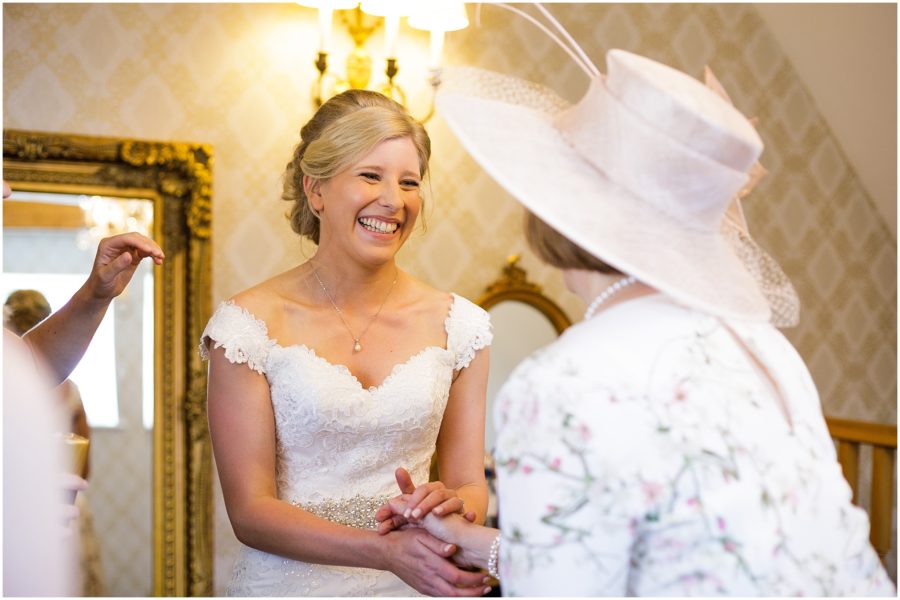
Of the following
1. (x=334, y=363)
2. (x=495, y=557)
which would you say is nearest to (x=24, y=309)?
(x=334, y=363)

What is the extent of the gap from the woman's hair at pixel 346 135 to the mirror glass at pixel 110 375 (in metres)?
1.26

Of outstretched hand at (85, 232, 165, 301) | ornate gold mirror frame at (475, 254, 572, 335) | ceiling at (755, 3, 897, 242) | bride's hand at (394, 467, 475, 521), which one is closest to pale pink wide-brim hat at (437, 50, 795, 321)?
bride's hand at (394, 467, 475, 521)

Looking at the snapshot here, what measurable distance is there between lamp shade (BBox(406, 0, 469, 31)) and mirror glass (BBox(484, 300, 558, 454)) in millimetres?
978

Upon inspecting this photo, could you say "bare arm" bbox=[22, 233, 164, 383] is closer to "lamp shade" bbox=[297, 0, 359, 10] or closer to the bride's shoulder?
the bride's shoulder

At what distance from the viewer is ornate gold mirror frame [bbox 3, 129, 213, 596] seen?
320 centimetres

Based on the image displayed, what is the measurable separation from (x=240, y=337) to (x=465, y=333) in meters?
0.48

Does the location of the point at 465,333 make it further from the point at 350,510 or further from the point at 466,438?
the point at 350,510

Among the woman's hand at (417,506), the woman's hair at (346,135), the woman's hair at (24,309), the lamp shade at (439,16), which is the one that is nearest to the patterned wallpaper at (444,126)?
the lamp shade at (439,16)

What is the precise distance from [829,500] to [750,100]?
311 centimetres

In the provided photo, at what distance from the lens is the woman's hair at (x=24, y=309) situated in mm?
2992

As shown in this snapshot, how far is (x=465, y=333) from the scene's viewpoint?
7.04ft

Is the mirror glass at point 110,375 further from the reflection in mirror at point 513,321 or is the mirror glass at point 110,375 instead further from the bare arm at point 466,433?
the bare arm at point 466,433

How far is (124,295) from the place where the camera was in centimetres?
319

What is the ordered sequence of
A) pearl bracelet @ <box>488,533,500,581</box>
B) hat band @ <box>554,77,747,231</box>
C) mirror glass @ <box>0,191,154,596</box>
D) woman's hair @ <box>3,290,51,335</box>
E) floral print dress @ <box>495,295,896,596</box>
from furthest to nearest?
mirror glass @ <box>0,191,154,596</box> → woman's hair @ <box>3,290,51,335</box> → pearl bracelet @ <box>488,533,500,581</box> → hat band @ <box>554,77,747,231</box> → floral print dress @ <box>495,295,896,596</box>
